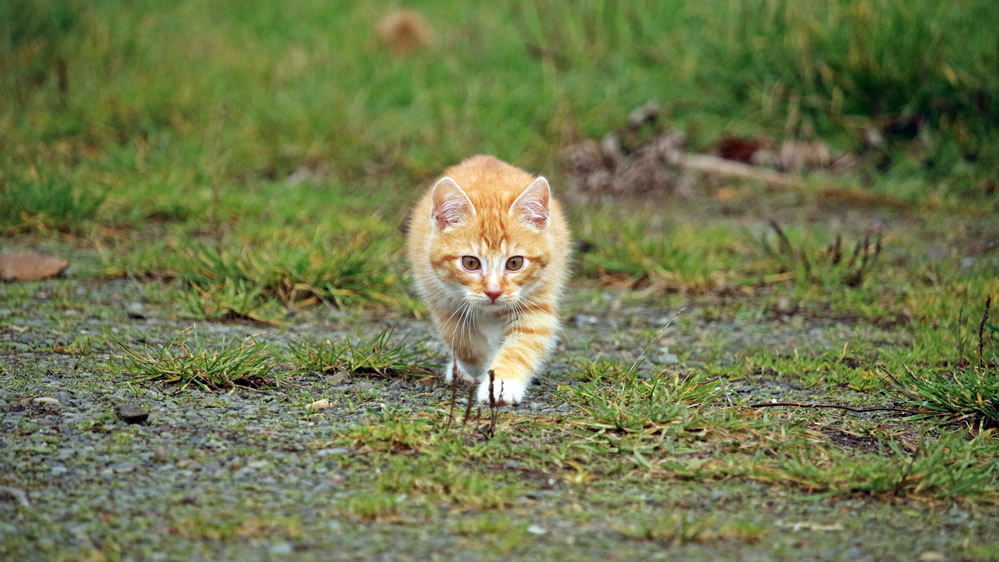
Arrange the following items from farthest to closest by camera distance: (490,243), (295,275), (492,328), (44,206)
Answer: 1. (44,206)
2. (295,275)
3. (492,328)
4. (490,243)

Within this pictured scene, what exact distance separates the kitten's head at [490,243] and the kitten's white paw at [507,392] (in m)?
0.36

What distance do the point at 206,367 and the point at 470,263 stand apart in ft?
3.58

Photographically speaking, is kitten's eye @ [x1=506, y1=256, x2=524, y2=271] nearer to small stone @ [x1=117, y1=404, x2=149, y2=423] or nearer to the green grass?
the green grass

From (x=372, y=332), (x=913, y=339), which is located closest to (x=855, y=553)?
(x=913, y=339)

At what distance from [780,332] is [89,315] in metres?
3.24

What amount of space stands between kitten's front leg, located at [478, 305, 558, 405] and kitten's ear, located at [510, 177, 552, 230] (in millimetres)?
359

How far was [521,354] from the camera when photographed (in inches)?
161

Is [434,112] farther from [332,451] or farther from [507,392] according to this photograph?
[332,451]

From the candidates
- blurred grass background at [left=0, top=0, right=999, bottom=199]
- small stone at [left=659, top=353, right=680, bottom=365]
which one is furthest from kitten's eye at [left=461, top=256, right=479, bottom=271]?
blurred grass background at [left=0, top=0, right=999, bottom=199]

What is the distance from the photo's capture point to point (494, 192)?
14.5 ft

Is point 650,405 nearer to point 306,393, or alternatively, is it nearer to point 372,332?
point 306,393

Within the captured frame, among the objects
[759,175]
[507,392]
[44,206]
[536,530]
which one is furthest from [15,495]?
[759,175]

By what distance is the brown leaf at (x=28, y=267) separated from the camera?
5.39 meters

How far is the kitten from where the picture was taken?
4152mm
